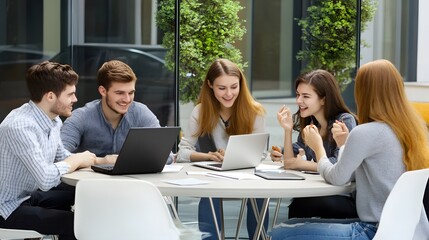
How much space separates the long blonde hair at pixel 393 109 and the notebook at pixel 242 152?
72 cm

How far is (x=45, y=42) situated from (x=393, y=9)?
14.7 ft

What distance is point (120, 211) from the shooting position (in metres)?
3.78

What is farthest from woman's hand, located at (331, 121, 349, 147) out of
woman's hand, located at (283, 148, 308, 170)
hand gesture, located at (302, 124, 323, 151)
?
woman's hand, located at (283, 148, 308, 170)

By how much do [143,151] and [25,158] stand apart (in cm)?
58

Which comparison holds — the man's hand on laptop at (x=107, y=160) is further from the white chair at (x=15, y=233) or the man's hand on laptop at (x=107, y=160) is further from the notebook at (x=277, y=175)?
the notebook at (x=277, y=175)

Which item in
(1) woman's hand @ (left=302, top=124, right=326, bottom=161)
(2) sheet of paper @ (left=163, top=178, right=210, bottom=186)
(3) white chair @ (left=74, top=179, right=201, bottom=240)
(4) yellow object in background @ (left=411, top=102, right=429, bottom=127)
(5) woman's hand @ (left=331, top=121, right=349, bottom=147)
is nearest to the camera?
(3) white chair @ (left=74, top=179, right=201, bottom=240)

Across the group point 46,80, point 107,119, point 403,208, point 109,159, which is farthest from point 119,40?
point 403,208

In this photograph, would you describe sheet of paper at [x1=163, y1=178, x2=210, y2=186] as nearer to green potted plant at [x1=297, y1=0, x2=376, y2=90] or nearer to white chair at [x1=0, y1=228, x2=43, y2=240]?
white chair at [x1=0, y1=228, x2=43, y2=240]

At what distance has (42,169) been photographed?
164 inches

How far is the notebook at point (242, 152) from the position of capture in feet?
14.9

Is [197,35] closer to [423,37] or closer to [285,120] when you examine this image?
[285,120]

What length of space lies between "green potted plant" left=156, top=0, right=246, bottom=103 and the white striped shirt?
131 inches

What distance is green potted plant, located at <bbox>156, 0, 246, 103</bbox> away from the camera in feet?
25.0

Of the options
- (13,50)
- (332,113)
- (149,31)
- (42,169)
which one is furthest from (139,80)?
(42,169)
